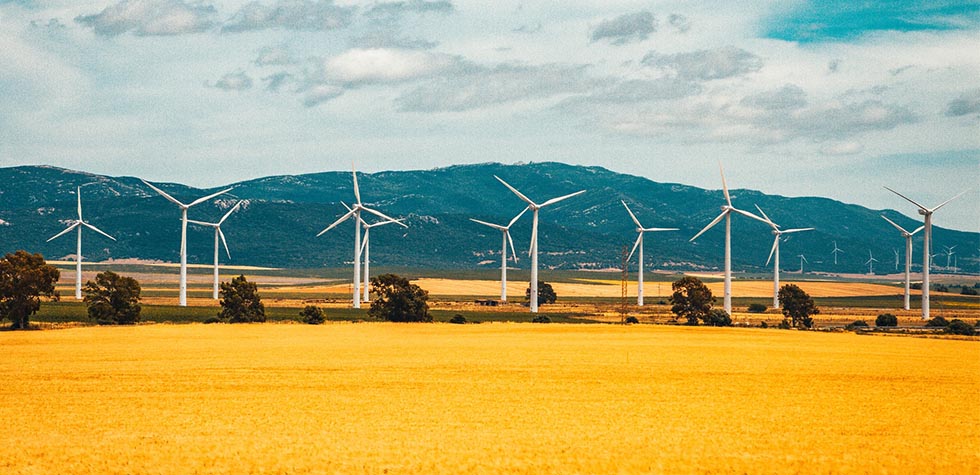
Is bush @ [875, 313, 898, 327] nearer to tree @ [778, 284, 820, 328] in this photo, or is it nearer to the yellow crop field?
tree @ [778, 284, 820, 328]

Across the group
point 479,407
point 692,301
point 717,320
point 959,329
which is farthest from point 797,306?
point 479,407

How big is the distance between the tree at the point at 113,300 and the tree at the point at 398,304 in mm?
29681

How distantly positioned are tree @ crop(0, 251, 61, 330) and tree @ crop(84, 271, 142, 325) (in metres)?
11.3

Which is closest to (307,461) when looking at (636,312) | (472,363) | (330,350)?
(472,363)

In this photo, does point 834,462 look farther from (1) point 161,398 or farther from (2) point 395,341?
(2) point 395,341

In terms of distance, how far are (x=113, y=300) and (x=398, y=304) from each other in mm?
34252

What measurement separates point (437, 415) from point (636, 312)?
128800mm

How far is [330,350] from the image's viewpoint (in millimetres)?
87938

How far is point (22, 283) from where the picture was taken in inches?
4163

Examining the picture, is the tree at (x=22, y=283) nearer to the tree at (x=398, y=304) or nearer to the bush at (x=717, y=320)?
the tree at (x=398, y=304)

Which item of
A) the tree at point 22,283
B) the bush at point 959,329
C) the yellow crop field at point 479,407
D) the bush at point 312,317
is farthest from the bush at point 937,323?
the tree at point 22,283

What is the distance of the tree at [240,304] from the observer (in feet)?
425

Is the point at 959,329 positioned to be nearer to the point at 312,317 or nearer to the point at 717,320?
the point at 717,320

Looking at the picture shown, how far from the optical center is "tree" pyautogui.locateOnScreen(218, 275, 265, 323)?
425 feet
